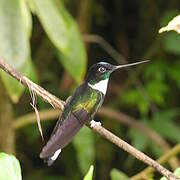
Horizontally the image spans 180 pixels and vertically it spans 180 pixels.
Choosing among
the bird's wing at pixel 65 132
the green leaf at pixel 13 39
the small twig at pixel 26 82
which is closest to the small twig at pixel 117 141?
the small twig at pixel 26 82

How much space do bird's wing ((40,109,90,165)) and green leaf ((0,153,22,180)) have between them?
148 mm

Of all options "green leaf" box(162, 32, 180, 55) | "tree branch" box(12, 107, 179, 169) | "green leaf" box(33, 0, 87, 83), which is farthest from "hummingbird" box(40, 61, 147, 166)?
"green leaf" box(162, 32, 180, 55)

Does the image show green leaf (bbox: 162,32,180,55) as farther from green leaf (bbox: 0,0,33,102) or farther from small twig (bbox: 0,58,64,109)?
small twig (bbox: 0,58,64,109)

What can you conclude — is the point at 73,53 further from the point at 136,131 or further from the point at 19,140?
the point at 19,140

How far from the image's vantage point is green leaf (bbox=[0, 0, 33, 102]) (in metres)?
1.93

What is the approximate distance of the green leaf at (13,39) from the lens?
1.93 m

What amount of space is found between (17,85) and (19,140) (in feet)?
6.00

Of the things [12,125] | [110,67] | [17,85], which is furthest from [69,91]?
[110,67]

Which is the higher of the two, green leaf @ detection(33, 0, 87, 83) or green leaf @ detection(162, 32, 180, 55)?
green leaf @ detection(33, 0, 87, 83)

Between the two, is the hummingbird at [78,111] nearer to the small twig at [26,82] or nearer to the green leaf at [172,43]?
the small twig at [26,82]

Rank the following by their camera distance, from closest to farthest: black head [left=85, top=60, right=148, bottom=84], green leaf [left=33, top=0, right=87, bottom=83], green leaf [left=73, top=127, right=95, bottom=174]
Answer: black head [left=85, top=60, right=148, bottom=84]
green leaf [left=33, top=0, right=87, bottom=83]
green leaf [left=73, top=127, right=95, bottom=174]

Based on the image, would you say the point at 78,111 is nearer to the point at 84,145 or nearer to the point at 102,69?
the point at 102,69

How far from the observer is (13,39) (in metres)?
1.93

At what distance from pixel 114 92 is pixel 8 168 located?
263cm
